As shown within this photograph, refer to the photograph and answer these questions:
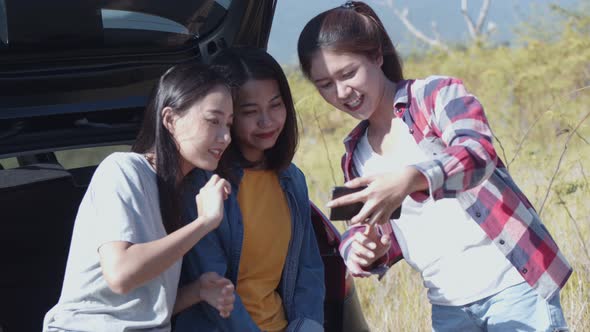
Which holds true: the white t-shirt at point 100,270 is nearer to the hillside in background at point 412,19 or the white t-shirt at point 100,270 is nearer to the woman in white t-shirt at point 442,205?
the woman in white t-shirt at point 442,205

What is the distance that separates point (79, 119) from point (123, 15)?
34 cm

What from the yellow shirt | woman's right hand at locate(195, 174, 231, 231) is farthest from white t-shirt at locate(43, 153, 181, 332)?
the yellow shirt

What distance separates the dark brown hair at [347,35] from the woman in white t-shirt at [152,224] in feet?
0.94

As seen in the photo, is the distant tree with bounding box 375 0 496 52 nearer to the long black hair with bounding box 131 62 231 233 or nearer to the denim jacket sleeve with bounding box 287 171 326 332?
the denim jacket sleeve with bounding box 287 171 326 332

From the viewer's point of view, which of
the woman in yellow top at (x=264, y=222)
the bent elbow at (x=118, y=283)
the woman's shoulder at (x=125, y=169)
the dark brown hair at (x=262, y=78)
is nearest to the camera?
the bent elbow at (x=118, y=283)

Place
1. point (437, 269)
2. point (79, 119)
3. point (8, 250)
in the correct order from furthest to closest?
point (79, 119) < point (8, 250) < point (437, 269)

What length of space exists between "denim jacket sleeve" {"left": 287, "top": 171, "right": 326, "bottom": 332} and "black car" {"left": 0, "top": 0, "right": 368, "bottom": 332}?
0.40ft

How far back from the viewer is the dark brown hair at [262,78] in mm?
2209

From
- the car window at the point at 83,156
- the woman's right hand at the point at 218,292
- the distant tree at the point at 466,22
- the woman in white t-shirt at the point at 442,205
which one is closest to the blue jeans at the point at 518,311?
the woman in white t-shirt at the point at 442,205

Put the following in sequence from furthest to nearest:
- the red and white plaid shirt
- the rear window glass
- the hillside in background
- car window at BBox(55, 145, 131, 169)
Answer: the hillside in background, car window at BBox(55, 145, 131, 169), the rear window glass, the red and white plaid shirt

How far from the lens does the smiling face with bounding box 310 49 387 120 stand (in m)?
2.18

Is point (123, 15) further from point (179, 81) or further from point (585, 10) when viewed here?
point (585, 10)

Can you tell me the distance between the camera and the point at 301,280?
2240 mm

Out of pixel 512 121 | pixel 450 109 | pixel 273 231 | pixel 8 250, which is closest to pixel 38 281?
pixel 8 250
